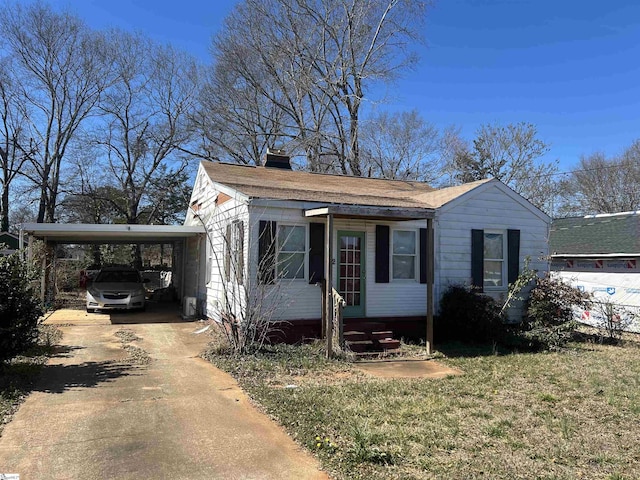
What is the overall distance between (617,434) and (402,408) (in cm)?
228

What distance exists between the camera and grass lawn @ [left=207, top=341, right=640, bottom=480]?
4.23 metres

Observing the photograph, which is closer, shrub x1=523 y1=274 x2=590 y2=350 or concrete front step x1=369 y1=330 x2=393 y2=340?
concrete front step x1=369 y1=330 x2=393 y2=340

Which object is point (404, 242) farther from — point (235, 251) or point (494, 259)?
point (235, 251)

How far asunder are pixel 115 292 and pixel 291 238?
7.67 metres

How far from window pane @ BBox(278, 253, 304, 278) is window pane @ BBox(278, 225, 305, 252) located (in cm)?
13

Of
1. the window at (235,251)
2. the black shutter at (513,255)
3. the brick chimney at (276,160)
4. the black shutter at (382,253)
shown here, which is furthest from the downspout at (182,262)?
the black shutter at (513,255)

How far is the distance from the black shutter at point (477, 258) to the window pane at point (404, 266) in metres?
1.58

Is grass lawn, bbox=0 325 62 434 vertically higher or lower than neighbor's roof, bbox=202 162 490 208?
Answer: lower

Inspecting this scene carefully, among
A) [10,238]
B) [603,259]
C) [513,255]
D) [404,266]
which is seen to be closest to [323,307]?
[404,266]

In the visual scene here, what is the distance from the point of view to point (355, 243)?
416 inches

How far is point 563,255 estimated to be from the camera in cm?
1603

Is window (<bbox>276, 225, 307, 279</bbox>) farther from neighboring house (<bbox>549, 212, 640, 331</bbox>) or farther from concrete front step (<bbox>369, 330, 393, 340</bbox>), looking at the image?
neighboring house (<bbox>549, 212, 640, 331</bbox>)

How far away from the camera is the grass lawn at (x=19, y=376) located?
5.52m

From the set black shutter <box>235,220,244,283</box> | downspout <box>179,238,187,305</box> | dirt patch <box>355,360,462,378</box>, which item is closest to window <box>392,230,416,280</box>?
dirt patch <box>355,360,462,378</box>
